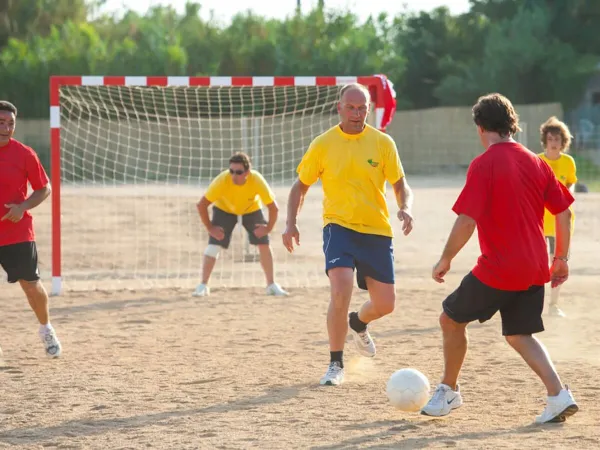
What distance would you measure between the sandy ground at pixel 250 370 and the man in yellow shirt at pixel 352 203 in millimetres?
650

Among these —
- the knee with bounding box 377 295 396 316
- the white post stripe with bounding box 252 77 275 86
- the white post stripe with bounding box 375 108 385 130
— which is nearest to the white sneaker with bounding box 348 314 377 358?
the knee with bounding box 377 295 396 316

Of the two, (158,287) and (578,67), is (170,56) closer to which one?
(578,67)

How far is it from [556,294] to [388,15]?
34578 millimetres

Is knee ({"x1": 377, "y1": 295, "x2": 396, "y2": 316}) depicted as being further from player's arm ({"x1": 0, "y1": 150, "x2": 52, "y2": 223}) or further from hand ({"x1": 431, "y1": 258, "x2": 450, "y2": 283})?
player's arm ({"x1": 0, "y1": 150, "x2": 52, "y2": 223})

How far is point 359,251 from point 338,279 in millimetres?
218

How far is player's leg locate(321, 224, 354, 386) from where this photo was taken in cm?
708

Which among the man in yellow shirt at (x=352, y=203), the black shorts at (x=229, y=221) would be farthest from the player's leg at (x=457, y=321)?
the black shorts at (x=229, y=221)

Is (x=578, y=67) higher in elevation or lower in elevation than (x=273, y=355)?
higher

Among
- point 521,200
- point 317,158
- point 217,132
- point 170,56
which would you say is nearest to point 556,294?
point 317,158

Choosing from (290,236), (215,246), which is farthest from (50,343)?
(215,246)

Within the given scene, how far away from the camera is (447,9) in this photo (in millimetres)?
42844

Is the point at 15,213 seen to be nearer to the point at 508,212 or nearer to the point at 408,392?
the point at 408,392

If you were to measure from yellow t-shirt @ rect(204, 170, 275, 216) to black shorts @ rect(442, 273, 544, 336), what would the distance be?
20.4 ft

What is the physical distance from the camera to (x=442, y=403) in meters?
6.10
